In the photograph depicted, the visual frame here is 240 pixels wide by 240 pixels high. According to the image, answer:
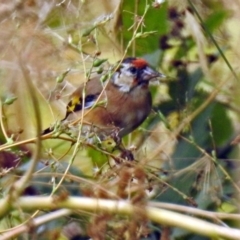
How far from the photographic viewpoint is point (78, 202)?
52.5 inches

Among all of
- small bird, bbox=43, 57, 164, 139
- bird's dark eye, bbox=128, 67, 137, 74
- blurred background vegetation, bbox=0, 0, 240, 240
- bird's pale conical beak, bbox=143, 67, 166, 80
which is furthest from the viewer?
bird's dark eye, bbox=128, 67, 137, 74

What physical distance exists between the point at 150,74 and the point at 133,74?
0.32 meters

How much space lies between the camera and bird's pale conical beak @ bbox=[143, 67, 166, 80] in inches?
95.9

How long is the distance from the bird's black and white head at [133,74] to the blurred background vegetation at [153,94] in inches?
1.5

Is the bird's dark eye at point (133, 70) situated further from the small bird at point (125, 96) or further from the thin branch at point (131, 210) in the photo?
the thin branch at point (131, 210)

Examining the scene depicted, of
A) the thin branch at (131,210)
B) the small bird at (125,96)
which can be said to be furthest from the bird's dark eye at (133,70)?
the thin branch at (131,210)

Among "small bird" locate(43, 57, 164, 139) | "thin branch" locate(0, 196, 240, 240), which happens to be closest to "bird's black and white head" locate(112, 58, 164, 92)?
"small bird" locate(43, 57, 164, 139)

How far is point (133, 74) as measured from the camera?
2.90 m

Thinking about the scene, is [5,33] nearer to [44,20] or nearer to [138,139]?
[44,20]

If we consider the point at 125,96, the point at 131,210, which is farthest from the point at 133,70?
the point at 131,210

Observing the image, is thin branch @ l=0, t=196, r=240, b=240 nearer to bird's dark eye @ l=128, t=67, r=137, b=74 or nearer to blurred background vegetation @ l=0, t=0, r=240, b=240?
blurred background vegetation @ l=0, t=0, r=240, b=240

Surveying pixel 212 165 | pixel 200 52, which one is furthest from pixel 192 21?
pixel 212 165

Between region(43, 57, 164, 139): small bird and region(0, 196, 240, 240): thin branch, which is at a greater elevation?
region(0, 196, 240, 240): thin branch

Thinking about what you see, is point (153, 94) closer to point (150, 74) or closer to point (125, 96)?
point (150, 74)
